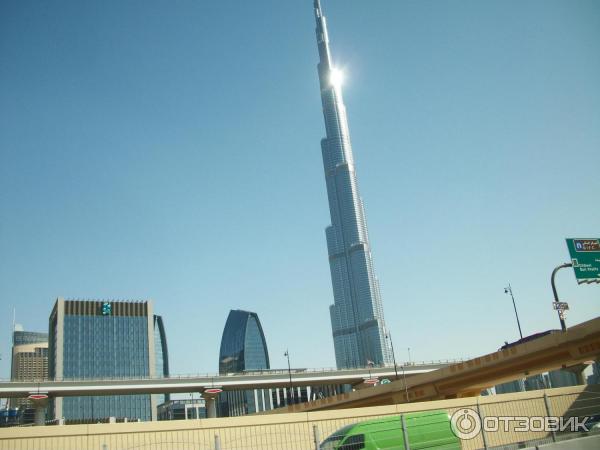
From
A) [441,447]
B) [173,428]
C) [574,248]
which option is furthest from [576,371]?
[173,428]

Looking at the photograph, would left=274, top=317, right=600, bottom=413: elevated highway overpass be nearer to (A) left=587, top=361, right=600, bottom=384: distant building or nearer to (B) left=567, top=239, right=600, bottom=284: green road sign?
(A) left=587, top=361, right=600, bottom=384: distant building

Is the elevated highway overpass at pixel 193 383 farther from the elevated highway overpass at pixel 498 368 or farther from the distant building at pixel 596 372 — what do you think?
the distant building at pixel 596 372

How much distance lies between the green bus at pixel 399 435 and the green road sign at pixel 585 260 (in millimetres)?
23719

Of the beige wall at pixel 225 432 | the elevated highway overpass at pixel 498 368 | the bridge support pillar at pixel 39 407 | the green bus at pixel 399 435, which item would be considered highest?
the bridge support pillar at pixel 39 407

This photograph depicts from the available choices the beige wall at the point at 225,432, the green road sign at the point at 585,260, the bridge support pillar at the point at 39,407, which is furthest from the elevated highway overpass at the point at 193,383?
the beige wall at the point at 225,432

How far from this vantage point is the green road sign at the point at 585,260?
40.5 metres

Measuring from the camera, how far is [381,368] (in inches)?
4850

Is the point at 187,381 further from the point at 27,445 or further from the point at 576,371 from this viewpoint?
the point at 27,445

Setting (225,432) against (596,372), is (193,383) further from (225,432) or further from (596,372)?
(225,432)

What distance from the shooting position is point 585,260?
40875 mm

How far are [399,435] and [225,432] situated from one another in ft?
23.6

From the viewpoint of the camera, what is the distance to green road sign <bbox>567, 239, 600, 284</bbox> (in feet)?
133

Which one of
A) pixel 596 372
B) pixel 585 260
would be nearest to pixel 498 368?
pixel 585 260

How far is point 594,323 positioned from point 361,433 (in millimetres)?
37532
